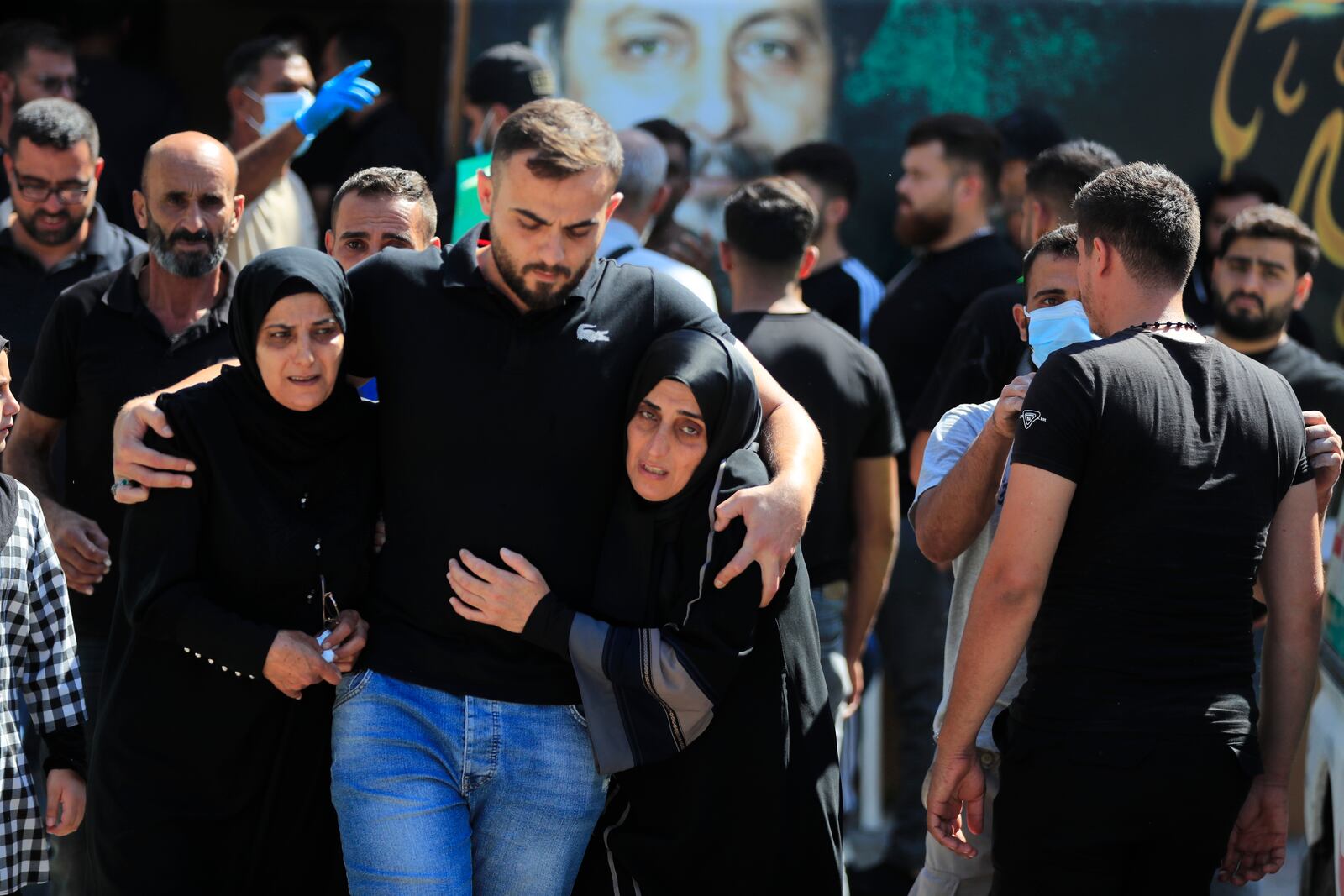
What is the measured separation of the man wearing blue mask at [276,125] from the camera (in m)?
4.96

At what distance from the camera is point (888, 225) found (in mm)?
6551

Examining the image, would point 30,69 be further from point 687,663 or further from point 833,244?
point 687,663

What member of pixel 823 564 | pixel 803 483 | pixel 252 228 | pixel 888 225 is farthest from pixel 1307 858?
pixel 252 228

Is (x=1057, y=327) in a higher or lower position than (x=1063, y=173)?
lower

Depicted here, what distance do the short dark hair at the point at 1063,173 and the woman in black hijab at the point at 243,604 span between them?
2472 mm

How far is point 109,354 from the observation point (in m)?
4.04

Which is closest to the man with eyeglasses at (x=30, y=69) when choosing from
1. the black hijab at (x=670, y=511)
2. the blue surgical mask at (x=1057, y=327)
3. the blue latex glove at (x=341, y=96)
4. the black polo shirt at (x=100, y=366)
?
the blue latex glove at (x=341, y=96)

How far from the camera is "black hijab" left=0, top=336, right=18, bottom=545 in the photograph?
2.92 metres

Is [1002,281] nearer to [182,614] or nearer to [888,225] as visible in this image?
[888,225]

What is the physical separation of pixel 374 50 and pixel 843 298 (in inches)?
101

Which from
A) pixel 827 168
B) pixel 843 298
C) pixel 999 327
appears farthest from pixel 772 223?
pixel 827 168

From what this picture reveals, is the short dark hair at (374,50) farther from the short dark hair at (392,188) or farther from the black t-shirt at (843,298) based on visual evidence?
the short dark hair at (392,188)

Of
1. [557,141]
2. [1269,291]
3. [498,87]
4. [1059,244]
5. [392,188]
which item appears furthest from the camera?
[498,87]

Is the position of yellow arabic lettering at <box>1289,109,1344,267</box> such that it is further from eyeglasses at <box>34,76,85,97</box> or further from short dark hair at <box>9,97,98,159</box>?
eyeglasses at <box>34,76,85,97</box>
